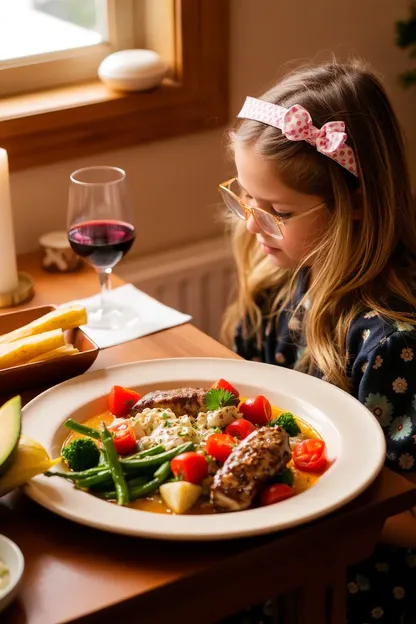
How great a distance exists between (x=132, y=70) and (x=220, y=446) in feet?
3.95

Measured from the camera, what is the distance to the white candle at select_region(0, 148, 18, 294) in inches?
74.1

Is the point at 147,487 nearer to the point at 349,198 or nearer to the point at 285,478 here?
the point at 285,478

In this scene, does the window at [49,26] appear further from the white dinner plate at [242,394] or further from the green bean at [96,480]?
the green bean at [96,480]

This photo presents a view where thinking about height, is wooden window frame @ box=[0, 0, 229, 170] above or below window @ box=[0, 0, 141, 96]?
below

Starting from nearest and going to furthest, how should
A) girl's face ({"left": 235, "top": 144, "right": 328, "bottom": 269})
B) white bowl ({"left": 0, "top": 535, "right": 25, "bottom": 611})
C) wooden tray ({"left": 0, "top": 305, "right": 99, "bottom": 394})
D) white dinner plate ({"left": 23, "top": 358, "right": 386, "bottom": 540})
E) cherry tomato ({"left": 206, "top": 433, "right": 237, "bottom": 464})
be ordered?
white bowl ({"left": 0, "top": 535, "right": 25, "bottom": 611}) → white dinner plate ({"left": 23, "top": 358, "right": 386, "bottom": 540}) → cherry tomato ({"left": 206, "top": 433, "right": 237, "bottom": 464}) → wooden tray ({"left": 0, "top": 305, "right": 99, "bottom": 394}) → girl's face ({"left": 235, "top": 144, "right": 328, "bottom": 269})

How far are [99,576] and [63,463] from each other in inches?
8.9

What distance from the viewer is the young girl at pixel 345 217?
1705 mm

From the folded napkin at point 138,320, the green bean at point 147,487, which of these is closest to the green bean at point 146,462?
the green bean at point 147,487

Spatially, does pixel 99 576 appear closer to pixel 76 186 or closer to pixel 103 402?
pixel 103 402

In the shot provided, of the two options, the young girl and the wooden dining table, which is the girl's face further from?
the wooden dining table

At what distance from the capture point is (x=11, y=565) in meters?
1.11

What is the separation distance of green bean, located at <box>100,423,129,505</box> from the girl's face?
1.95 feet

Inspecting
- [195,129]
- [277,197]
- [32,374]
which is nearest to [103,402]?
[32,374]

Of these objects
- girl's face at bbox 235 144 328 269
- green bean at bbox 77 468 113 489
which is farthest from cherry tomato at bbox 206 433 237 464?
girl's face at bbox 235 144 328 269
